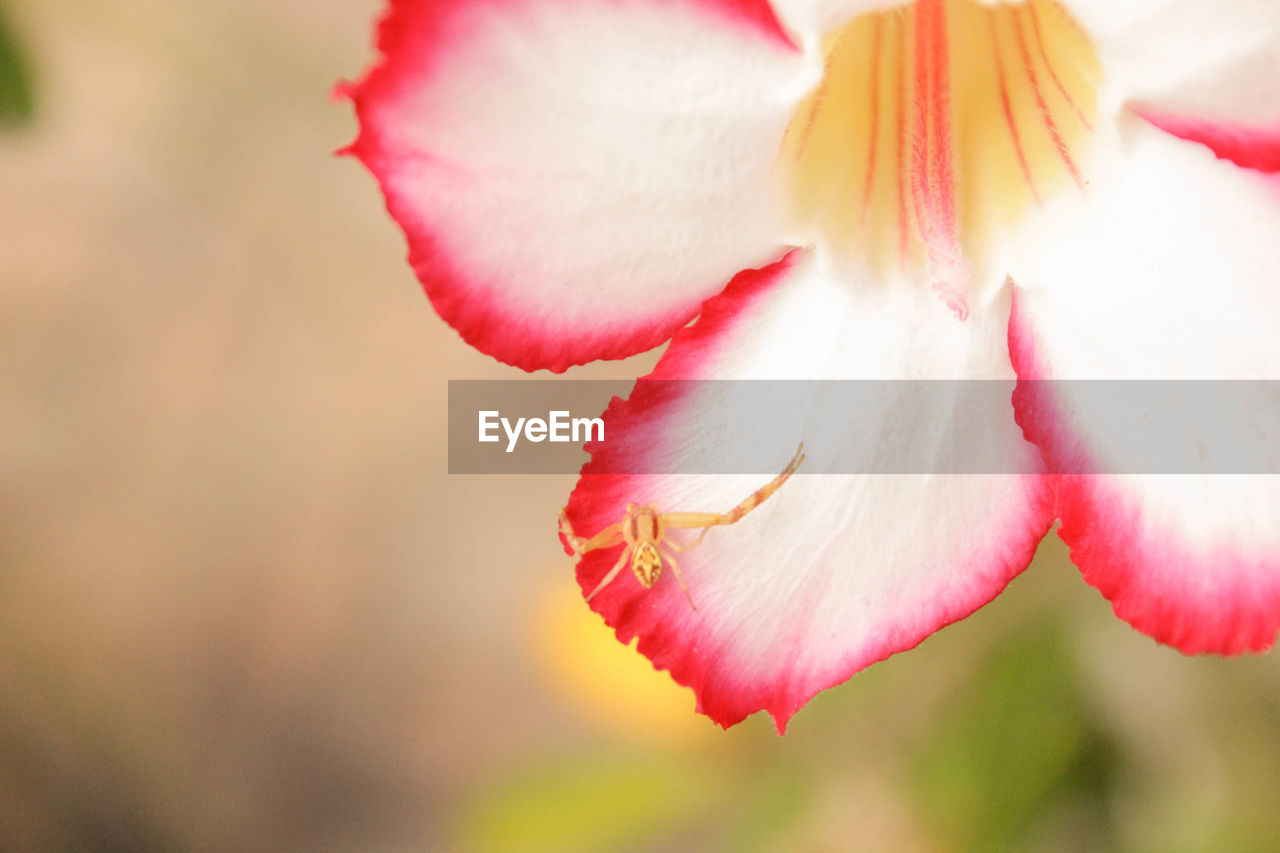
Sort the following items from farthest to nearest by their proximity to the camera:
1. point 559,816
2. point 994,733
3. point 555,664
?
point 555,664, point 559,816, point 994,733

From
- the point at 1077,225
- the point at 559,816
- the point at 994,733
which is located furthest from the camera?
the point at 559,816

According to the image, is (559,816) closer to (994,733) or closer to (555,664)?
(555,664)

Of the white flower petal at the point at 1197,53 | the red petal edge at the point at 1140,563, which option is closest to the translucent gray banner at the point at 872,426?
the red petal edge at the point at 1140,563

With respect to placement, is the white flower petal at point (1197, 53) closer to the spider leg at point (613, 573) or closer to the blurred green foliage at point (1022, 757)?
the spider leg at point (613, 573)

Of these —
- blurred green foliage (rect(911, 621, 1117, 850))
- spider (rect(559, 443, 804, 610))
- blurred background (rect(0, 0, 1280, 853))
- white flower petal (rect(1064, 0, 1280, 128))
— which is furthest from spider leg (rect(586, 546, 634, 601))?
blurred background (rect(0, 0, 1280, 853))

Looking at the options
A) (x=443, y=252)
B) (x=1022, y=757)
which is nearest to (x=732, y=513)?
(x=443, y=252)

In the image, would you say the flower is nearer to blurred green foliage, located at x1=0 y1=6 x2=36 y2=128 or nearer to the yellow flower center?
the yellow flower center

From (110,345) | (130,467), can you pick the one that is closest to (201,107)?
(110,345)
